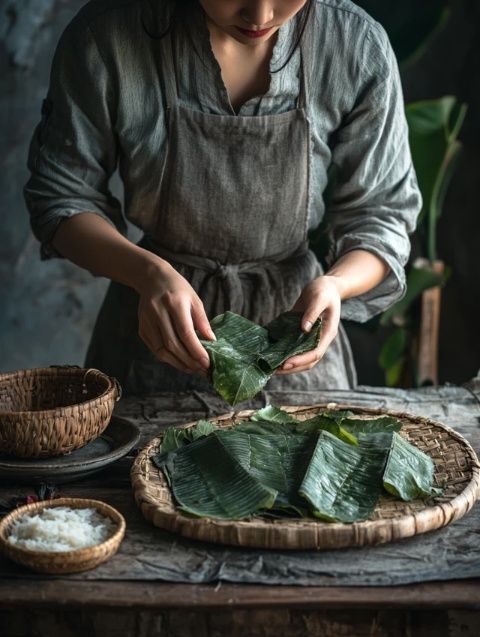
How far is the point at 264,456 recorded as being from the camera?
68.5 inches

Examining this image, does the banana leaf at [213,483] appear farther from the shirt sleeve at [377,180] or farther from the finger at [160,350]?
the shirt sleeve at [377,180]

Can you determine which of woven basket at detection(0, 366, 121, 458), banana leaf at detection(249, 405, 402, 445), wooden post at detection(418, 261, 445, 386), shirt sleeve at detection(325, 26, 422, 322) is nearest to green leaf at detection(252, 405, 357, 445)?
banana leaf at detection(249, 405, 402, 445)

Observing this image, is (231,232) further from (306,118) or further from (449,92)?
(449,92)

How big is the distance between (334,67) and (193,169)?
415 mm

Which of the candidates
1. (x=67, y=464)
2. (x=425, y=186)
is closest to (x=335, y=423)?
(x=67, y=464)

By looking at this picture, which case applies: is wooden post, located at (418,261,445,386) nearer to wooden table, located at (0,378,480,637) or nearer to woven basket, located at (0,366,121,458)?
woven basket, located at (0,366,121,458)

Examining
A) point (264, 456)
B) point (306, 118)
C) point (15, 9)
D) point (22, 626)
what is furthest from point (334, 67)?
point (15, 9)

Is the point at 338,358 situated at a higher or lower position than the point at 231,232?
lower

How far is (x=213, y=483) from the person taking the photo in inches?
64.8

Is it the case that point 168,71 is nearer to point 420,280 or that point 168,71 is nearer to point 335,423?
point 335,423

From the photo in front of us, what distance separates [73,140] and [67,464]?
83cm

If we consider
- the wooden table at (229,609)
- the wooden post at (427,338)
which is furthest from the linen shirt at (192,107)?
the wooden post at (427,338)

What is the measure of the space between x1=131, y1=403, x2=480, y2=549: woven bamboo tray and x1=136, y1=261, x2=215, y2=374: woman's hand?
0.20 metres

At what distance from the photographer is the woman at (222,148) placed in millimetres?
2135
